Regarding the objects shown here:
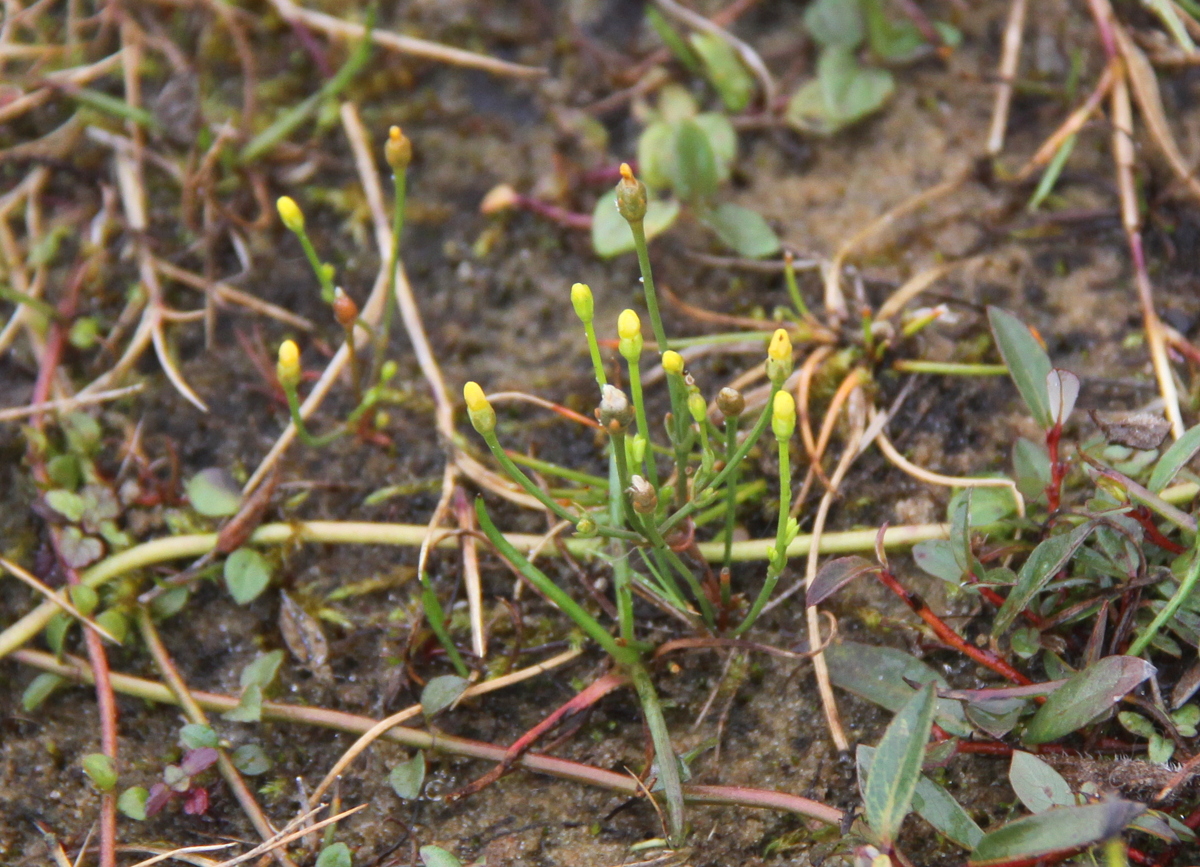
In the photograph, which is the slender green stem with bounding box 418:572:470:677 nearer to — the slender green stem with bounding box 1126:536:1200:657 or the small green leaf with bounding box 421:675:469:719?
the small green leaf with bounding box 421:675:469:719

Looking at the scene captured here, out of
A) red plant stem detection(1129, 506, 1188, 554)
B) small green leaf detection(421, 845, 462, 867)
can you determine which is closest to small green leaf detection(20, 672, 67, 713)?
small green leaf detection(421, 845, 462, 867)

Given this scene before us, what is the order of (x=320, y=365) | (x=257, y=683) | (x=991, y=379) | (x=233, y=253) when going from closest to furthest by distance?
(x=257, y=683), (x=991, y=379), (x=320, y=365), (x=233, y=253)

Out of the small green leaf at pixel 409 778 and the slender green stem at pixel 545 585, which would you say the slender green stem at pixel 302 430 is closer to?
the slender green stem at pixel 545 585

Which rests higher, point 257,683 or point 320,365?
point 320,365

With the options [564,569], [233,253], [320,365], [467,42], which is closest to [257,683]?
[564,569]

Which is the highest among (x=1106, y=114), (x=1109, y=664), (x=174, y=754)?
(x=1106, y=114)

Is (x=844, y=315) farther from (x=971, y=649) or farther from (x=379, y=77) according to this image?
(x=379, y=77)

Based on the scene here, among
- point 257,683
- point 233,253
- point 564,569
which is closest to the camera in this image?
point 257,683
